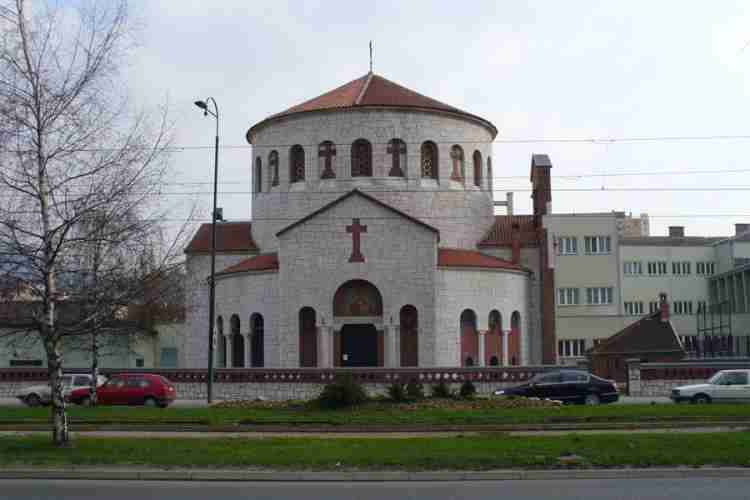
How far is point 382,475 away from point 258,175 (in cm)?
4094

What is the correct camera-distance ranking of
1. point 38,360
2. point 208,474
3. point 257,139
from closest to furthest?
point 208,474 → point 257,139 → point 38,360

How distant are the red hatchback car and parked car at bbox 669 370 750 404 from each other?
59.7 ft

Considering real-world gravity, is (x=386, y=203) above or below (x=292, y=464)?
above

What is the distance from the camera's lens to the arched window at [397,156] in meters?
52.9

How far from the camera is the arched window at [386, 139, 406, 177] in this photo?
52.9 meters

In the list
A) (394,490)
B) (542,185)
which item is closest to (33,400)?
(394,490)

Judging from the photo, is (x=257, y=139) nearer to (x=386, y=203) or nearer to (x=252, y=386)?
(x=386, y=203)

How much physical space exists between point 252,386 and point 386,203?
15668mm

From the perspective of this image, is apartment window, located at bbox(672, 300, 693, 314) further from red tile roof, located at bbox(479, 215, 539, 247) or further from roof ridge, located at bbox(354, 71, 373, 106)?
roof ridge, located at bbox(354, 71, 373, 106)

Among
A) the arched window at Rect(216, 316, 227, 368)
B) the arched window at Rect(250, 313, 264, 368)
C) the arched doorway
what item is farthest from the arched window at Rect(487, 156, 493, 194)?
the arched window at Rect(216, 316, 227, 368)

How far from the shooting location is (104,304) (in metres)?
19.8

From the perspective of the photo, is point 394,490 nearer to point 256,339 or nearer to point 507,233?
point 256,339

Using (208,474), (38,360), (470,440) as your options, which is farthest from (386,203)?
(208,474)

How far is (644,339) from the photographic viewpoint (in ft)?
161
